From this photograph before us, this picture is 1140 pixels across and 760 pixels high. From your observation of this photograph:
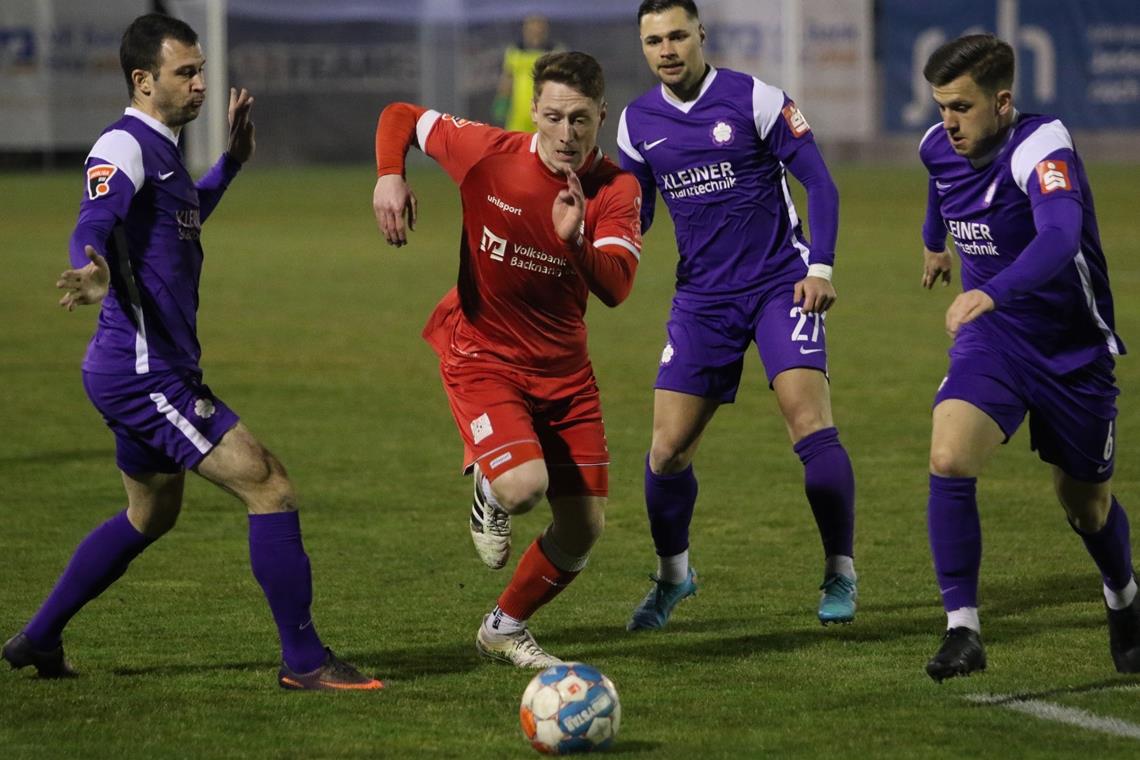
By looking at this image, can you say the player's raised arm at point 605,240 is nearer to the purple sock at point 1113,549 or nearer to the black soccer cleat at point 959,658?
the black soccer cleat at point 959,658

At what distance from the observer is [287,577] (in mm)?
5387

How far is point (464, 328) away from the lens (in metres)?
6.07

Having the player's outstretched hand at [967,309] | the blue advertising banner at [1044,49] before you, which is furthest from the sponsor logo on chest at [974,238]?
the blue advertising banner at [1044,49]

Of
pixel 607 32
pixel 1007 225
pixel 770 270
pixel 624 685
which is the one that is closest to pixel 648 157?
pixel 770 270

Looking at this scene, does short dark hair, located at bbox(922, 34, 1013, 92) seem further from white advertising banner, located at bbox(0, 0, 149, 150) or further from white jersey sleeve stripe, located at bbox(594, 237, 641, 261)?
white advertising banner, located at bbox(0, 0, 149, 150)

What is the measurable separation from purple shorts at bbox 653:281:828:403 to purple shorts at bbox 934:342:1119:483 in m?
1.15

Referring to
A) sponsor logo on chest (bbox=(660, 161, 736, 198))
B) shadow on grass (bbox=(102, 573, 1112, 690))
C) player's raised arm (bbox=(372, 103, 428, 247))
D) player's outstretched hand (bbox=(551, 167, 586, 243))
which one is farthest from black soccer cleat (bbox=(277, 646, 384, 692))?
sponsor logo on chest (bbox=(660, 161, 736, 198))

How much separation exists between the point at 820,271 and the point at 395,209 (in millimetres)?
1575

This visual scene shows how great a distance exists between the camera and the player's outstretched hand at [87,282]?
4.87 metres

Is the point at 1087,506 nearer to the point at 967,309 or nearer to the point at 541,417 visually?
the point at 967,309

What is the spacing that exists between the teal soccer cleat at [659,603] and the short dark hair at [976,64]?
6.74 ft

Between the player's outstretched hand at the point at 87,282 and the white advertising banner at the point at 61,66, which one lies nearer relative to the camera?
the player's outstretched hand at the point at 87,282

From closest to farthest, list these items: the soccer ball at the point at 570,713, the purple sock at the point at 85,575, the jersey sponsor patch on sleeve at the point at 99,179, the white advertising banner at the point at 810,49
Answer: the soccer ball at the point at 570,713 < the jersey sponsor patch on sleeve at the point at 99,179 < the purple sock at the point at 85,575 < the white advertising banner at the point at 810,49

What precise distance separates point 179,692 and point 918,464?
16.8ft
